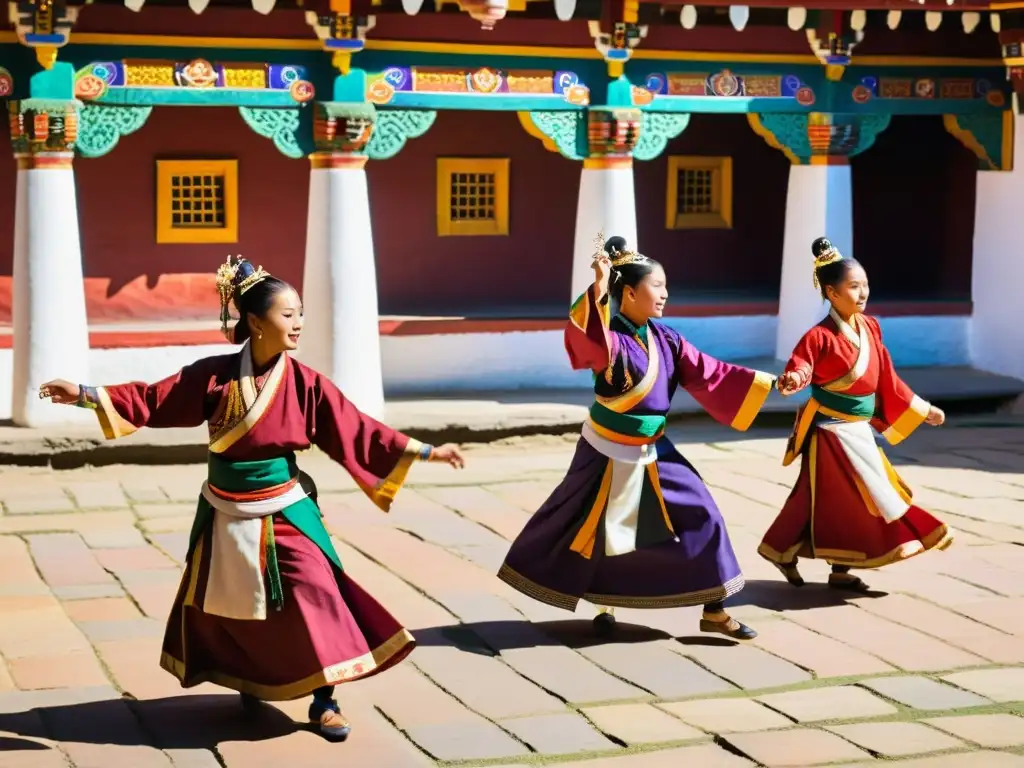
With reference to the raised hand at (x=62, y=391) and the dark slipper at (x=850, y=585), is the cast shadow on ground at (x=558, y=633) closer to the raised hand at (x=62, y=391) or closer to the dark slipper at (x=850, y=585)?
the dark slipper at (x=850, y=585)

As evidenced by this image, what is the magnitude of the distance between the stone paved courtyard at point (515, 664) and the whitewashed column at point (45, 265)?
1.63m

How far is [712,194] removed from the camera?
16.3 metres

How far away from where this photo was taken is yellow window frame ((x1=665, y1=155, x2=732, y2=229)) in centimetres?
1606

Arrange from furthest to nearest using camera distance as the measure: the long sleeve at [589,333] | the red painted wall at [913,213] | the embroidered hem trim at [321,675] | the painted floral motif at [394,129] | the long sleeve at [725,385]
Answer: the red painted wall at [913,213] → the painted floral motif at [394,129] → the long sleeve at [725,385] → the long sleeve at [589,333] → the embroidered hem trim at [321,675]

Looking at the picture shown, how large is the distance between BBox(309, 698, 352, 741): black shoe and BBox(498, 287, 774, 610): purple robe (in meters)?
1.42

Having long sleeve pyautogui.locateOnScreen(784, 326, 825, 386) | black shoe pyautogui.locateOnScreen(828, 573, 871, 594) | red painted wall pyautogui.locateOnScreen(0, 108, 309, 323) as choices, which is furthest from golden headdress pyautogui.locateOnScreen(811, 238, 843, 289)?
red painted wall pyautogui.locateOnScreen(0, 108, 309, 323)

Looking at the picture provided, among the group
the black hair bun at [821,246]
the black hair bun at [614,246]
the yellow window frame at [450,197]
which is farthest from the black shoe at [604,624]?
the yellow window frame at [450,197]

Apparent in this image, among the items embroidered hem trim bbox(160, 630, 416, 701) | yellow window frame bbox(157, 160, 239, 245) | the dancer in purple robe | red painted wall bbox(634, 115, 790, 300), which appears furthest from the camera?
red painted wall bbox(634, 115, 790, 300)

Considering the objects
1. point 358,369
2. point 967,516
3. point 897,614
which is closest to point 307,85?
point 358,369

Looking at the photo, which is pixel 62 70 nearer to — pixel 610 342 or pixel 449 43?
pixel 449 43

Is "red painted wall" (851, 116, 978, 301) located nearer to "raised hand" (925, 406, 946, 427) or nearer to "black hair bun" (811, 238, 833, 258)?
"raised hand" (925, 406, 946, 427)

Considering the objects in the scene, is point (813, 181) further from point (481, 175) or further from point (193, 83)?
point (193, 83)

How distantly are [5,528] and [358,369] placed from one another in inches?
137

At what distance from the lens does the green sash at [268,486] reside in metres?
6.04
